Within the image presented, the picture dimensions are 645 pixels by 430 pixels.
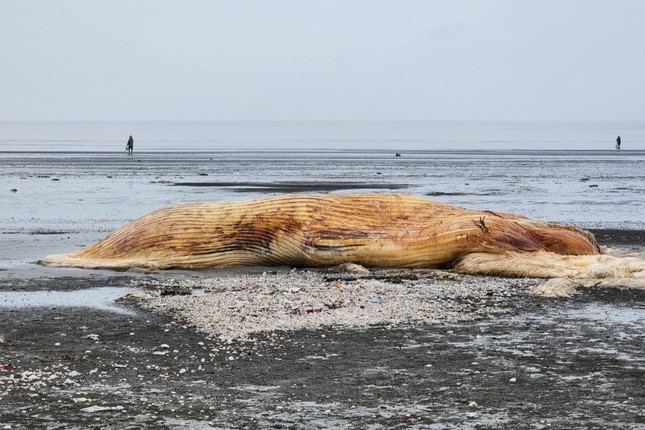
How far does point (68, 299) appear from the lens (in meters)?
12.4

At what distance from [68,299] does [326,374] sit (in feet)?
16.5

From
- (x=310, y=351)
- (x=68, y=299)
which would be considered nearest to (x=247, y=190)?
(x=68, y=299)

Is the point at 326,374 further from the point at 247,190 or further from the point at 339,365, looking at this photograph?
the point at 247,190

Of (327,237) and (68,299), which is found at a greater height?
(327,237)

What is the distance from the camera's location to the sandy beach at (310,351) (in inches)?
287

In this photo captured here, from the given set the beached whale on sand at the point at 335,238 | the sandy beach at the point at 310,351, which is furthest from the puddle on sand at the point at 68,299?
the beached whale on sand at the point at 335,238

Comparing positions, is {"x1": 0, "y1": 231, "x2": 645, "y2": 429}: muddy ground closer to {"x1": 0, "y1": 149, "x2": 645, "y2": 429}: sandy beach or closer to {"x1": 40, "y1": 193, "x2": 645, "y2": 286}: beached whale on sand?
{"x1": 0, "y1": 149, "x2": 645, "y2": 429}: sandy beach

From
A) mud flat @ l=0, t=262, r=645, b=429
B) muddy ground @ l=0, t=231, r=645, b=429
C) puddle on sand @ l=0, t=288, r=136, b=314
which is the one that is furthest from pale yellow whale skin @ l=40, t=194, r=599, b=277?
muddy ground @ l=0, t=231, r=645, b=429

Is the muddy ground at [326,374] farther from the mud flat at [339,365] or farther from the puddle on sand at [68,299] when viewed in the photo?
the puddle on sand at [68,299]

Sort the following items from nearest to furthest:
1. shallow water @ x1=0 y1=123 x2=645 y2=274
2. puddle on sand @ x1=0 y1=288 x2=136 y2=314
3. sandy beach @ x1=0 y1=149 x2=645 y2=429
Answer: sandy beach @ x1=0 y1=149 x2=645 y2=429
puddle on sand @ x1=0 y1=288 x2=136 y2=314
shallow water @ x1=0 y1=123 x2=645 y2=274

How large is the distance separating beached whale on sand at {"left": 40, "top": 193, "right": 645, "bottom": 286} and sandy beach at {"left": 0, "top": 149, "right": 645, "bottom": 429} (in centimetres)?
41

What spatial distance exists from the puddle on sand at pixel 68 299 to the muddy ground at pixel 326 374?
40 centimetres

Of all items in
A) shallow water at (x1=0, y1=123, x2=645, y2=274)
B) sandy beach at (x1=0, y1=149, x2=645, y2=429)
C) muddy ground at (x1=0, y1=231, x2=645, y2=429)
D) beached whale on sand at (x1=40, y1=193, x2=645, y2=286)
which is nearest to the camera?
muddy ground at (x1=0, y1=231, x2=645, y2=429)

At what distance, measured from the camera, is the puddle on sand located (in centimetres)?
1185
